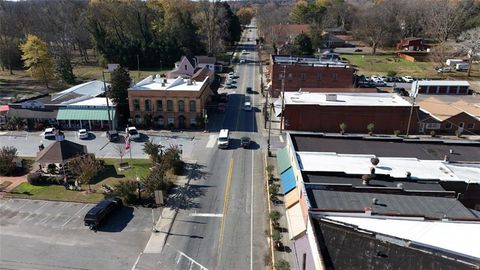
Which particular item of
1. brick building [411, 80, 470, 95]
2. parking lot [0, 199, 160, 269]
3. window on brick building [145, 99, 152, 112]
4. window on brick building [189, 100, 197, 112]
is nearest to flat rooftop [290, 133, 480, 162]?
parking lot [0, 199, 160, 269]

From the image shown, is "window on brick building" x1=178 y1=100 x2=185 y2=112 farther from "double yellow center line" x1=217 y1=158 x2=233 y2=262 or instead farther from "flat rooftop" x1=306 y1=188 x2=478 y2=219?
"flat rooftop" x1=306 y1=188 x2=478 y2=219

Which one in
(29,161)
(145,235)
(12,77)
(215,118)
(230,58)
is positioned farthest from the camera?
(230,58)

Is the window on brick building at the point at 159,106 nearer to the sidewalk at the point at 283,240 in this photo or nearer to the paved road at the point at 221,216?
the paved road at the point at 221,216

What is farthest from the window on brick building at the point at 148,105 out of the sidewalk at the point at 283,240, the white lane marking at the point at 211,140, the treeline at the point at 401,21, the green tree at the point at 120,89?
the treeline at the point at 401,21

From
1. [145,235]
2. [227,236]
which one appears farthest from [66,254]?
[227,236]

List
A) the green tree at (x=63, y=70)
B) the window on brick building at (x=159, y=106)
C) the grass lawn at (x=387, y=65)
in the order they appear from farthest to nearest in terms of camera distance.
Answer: the grass lawn at (x=387, y=65), the green tree at (x=63, y=70), the window on brick building at (x=159, y=106)

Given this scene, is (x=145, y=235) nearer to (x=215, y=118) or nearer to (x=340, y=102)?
(x=215, y=118)
